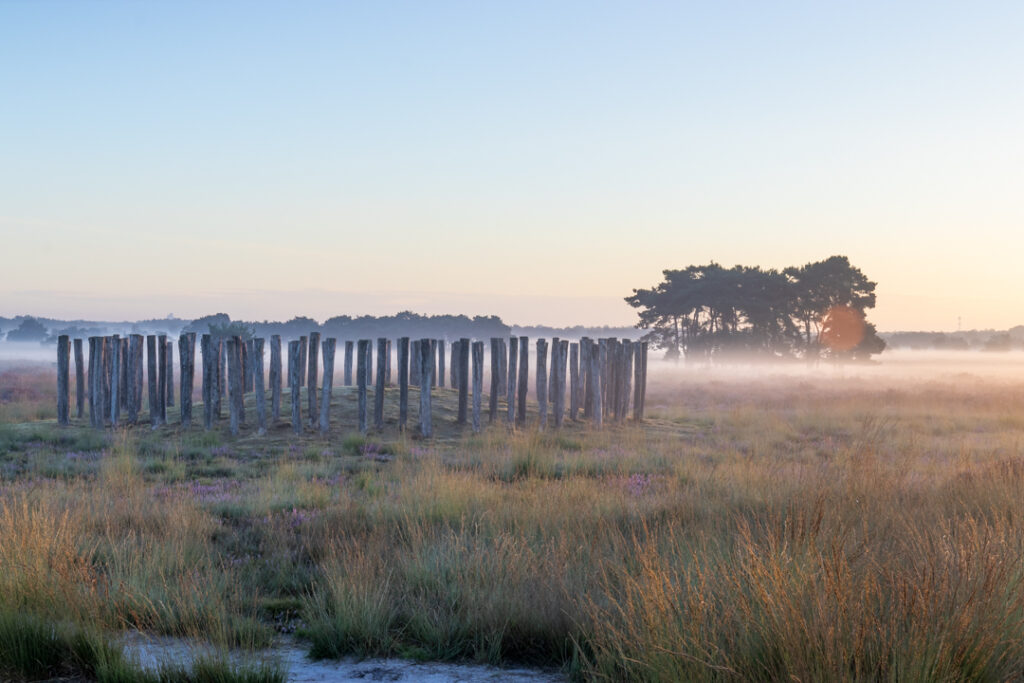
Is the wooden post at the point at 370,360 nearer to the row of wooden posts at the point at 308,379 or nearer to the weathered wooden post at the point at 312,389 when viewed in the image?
the row of wooden posts at the point at 308,379

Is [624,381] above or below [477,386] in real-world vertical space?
below

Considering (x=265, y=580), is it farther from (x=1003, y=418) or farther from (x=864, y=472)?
(x=1003, y=418)

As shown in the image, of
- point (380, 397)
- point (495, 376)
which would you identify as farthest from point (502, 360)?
point (380, 397)

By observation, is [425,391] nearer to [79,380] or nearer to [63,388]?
[63,388]

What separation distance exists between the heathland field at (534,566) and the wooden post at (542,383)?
5.30 m

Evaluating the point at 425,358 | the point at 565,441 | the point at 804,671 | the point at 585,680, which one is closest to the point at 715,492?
the point at 585,680

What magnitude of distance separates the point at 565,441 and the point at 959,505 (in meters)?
8.60

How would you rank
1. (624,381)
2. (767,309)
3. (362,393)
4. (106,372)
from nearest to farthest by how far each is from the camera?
(362,393) → (106,372) → (624,381) → (767,309)

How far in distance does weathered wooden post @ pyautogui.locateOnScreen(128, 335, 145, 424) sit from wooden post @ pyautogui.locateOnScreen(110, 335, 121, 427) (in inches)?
9.1

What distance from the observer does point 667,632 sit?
11.9 ft

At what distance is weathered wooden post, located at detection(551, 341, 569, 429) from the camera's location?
58.9ft

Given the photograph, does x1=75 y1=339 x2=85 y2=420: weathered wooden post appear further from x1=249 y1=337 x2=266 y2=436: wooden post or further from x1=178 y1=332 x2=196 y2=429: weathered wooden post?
x1=249 y1=337 x2=266 y2=436: wooden post

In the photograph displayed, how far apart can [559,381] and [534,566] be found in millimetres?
13192

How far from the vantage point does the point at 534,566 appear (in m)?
5.21
